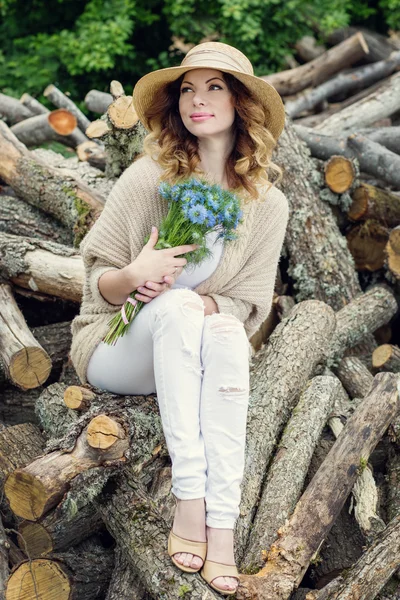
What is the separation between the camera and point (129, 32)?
8.44 metres

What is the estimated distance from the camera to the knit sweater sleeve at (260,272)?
11.1 feet

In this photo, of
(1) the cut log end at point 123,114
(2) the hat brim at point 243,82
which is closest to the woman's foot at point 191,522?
(2) the hat brim at point 243,82

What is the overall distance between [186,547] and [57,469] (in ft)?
1.78

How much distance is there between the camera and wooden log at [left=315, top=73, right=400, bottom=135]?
21.5ft

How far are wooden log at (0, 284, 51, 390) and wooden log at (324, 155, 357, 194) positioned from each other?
7.42 feet

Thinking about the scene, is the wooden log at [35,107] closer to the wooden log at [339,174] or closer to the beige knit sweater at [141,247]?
the wooden log at [339,174]

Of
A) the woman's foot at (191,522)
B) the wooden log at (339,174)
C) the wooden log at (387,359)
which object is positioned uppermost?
the wooden log at (339,174)

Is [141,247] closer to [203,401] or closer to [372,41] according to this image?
[203,401]

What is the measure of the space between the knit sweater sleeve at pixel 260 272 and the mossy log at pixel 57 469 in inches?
33.0

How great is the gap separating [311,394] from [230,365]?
1185 millimetres

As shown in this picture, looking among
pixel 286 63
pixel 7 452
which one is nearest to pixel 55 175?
pixel 7 452

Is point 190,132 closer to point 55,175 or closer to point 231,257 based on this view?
point 231,257

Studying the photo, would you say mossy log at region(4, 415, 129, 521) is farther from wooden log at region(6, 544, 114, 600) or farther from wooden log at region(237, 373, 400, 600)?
wooden log at region(237, 373, 400, 600)

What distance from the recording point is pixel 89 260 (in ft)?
10.8
